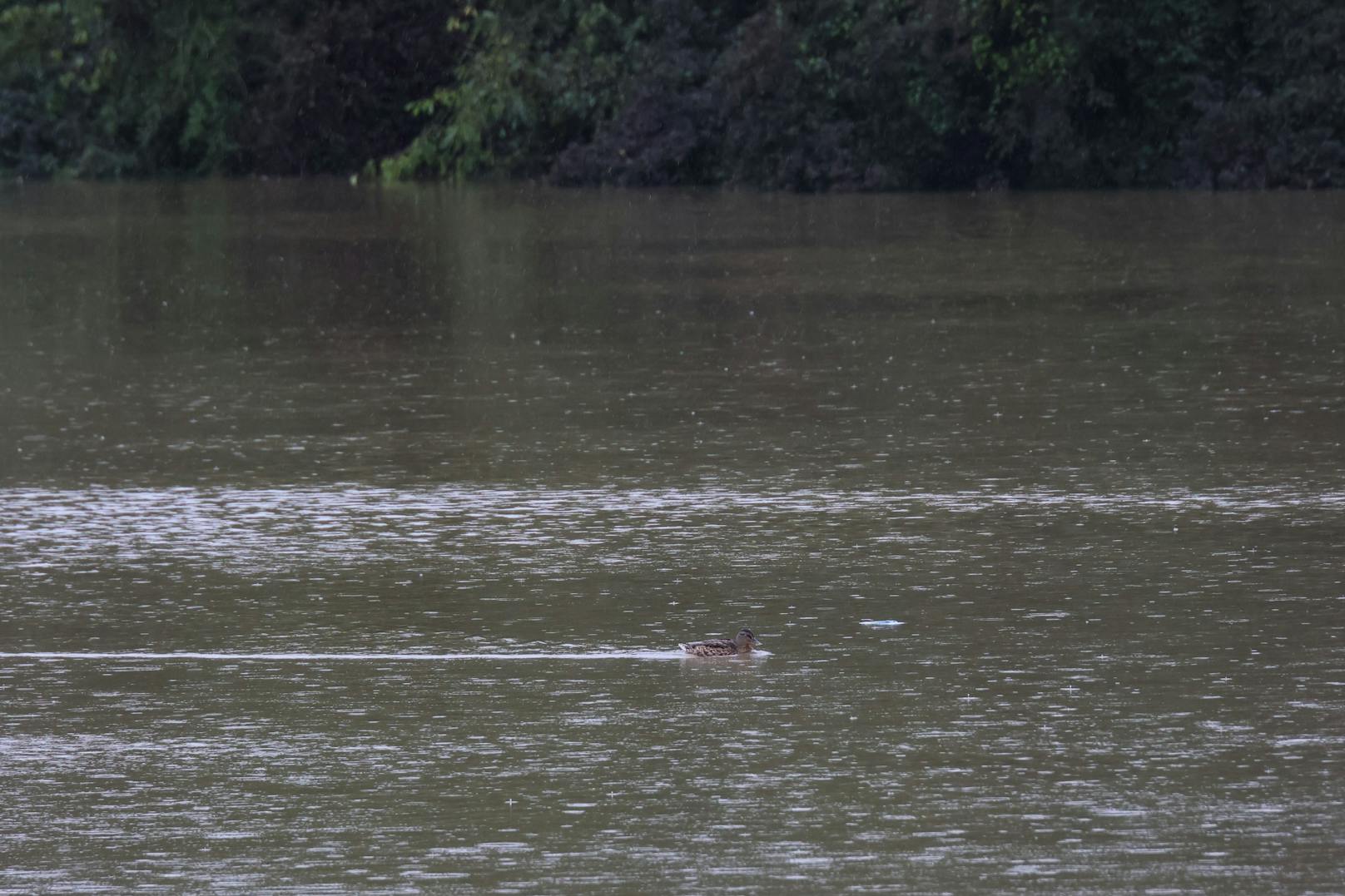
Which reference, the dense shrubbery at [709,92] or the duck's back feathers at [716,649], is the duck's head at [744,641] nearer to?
the duck's back feathers at [716,649]

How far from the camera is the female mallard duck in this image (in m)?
8.34

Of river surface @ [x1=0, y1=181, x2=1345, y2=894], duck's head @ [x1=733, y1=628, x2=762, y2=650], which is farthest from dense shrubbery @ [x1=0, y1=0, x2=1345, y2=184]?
duck's head @ [x1=733, y1=628, x2=762, y2=650]

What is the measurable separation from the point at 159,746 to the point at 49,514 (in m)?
4.16

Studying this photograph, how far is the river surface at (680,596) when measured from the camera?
21.6 feet

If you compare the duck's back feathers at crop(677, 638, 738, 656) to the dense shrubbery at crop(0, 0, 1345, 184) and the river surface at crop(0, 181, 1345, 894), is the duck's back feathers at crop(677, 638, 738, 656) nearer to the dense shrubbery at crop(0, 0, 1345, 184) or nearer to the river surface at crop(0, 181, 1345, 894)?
the river surface at crop(0, 181, 1345, 894)

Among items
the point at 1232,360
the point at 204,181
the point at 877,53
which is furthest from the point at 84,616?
the point at 204,181

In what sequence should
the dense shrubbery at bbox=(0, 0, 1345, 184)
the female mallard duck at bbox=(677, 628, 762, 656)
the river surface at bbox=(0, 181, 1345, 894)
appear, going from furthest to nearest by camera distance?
the dense shrubbery at bbox=(0, 0, 1345, 184)
the female mallard duck at bbox=(677, 628, 762, 656)
the river surface at bbox=(0, 181, 1345, 894)

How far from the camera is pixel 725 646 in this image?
8.34m

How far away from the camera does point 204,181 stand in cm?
4425

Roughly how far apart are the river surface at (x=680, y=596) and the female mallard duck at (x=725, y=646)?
0.05m

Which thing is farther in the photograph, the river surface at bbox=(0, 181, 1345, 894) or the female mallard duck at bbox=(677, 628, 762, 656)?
the female mallard duck at bbox=(677, 628, 762, 656)

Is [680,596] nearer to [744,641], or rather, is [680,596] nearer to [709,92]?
[744,641]

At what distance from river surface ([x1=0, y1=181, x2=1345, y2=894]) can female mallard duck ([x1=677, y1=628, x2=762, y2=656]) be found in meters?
0.05

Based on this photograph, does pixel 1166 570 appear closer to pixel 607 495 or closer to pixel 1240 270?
pixel 607 495
